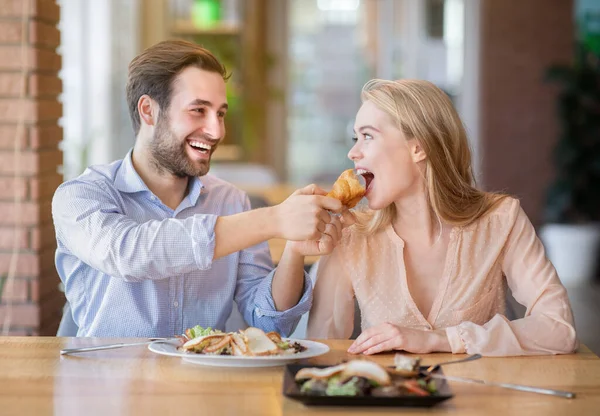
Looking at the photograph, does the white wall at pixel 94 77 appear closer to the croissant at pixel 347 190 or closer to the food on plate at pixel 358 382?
the croissant at pixel 347 190

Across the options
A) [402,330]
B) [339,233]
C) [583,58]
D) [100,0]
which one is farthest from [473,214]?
[583,58]

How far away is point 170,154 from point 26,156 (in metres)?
0.68

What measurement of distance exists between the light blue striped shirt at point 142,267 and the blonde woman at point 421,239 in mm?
152

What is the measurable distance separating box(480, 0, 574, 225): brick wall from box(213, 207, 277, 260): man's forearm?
7.40 meters

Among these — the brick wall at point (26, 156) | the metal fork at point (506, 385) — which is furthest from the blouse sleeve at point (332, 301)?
the brick wall at point (26, 156)

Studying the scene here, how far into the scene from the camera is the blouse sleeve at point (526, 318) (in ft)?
6.88

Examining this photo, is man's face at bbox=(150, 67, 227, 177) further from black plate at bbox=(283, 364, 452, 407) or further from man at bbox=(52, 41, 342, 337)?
black plate at bbox=(283, 364, 452, 407)

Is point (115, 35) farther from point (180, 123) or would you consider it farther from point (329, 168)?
point (329, 168)

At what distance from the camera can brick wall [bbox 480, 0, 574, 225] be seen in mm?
9320

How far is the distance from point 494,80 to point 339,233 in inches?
292

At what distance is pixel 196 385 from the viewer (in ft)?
5.79

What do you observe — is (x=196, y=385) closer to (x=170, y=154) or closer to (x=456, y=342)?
(x=456, y=342)

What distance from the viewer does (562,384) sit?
5.93ft

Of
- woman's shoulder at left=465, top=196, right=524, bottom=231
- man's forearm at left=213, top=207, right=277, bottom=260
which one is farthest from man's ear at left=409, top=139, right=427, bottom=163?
man's forearm at left=213, top=207, right=277, bottom=260
